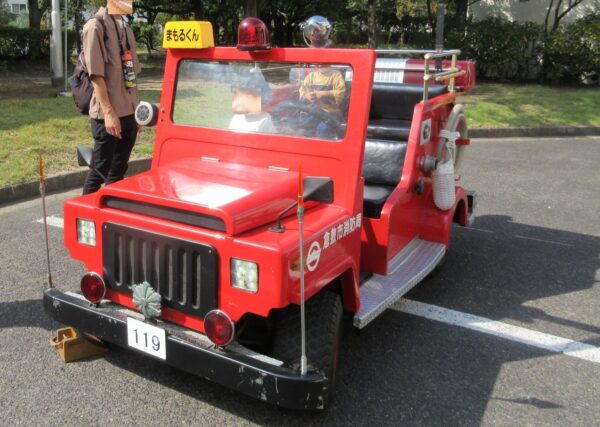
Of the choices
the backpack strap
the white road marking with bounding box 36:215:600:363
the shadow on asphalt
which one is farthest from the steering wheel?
the backpack strap

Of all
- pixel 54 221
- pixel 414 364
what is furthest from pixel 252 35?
pixel 54 221

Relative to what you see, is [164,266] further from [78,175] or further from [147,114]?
[78,175]

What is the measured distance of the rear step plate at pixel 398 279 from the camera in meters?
3.36

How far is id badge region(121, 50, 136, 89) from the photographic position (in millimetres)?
4938

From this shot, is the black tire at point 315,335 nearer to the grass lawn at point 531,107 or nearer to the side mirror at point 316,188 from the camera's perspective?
the side mirror at point 316,188

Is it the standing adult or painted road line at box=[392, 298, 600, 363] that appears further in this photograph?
the standing adult

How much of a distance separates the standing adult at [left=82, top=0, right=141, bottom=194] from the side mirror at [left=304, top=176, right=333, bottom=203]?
7.29 feet

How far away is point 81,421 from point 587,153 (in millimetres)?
8856

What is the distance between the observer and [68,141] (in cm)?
814

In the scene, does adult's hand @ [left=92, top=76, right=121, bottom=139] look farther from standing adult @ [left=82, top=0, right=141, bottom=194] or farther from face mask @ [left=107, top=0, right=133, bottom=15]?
face mask @ [left=107, top=0, right=133, bottom=15]

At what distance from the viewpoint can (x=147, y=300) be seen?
2859 millimetres

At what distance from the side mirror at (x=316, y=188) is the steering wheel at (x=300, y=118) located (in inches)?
18.4

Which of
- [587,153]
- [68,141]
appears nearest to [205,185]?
[68,141]

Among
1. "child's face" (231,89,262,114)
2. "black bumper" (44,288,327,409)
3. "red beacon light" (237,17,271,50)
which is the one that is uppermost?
"red beacon light" (237,17,271,50)
